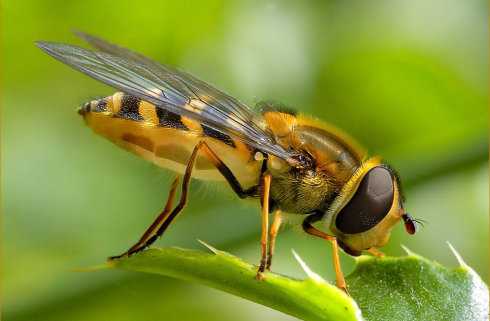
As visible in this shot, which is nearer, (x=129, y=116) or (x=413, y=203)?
(x=129, y=116)

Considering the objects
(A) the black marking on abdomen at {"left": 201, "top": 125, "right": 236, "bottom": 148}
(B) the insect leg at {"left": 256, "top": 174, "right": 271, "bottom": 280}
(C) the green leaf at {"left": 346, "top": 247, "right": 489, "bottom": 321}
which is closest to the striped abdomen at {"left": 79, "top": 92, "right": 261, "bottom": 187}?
(A) the black marking on abdomen at {"left": 201, "top": 125, "right": 236, "bottom": 148}

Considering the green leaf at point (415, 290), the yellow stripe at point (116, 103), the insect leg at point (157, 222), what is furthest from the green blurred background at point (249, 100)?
the green leaf at point (415, 290)

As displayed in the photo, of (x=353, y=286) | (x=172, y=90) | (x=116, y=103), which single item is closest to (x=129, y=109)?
(x=116, y=103)

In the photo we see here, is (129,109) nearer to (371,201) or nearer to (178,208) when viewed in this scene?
(178,208)

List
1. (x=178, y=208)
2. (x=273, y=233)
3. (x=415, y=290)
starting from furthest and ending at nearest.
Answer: (x=178, y=208) < (x=273, y=233) < (x=415, y=290)

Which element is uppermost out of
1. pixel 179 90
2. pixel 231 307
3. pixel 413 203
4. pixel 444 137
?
pixel 179 90

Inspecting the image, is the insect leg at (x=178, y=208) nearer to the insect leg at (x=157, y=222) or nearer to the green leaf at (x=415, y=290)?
the insect leg at (x=157, y=222)

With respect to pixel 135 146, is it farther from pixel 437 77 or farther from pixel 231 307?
pixel 437 77

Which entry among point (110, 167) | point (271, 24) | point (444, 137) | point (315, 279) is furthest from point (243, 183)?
point (271, 24)
